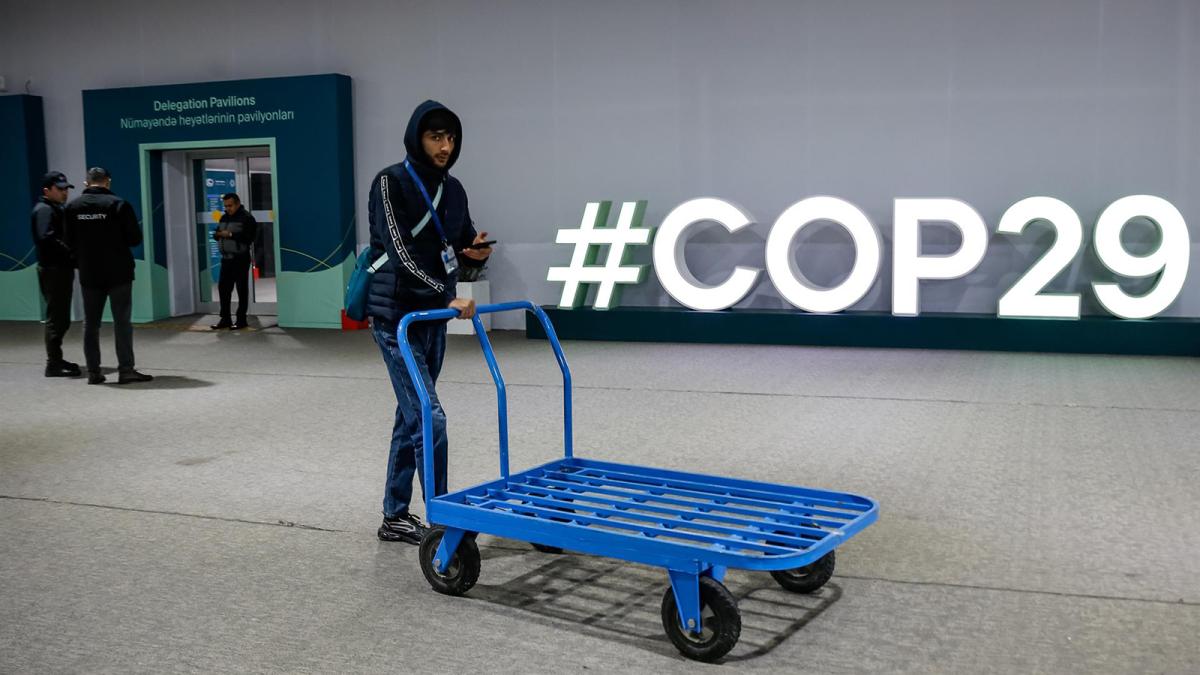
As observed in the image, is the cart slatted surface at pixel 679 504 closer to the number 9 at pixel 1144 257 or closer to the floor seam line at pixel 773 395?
the floor seam line at pixel 773 395

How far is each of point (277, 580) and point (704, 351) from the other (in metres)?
6.98

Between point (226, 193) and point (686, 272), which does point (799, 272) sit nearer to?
point (686, 272)

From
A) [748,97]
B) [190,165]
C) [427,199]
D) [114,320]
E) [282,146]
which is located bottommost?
[114,320]

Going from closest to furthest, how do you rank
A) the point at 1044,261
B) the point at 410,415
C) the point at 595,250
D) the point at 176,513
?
the point at 410,415
the point at 176,513
the point at 1044,261
the point at 595,250

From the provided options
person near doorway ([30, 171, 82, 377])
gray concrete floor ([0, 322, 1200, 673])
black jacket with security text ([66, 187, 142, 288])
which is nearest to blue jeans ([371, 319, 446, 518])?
gray concrete floor ([0, 322, 1200, 673])

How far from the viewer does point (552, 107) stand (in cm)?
1231

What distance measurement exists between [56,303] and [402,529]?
19.7ft

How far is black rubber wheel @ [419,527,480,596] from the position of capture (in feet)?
12.3

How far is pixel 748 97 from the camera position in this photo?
11594 millimetres

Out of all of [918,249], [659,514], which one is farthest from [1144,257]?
[659,514]

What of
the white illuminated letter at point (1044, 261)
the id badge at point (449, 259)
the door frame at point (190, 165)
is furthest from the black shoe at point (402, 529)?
the door frame at point (190, 165)

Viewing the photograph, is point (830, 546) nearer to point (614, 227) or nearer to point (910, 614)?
point (910, 614)

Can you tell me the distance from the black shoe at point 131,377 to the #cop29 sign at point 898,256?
4.32m

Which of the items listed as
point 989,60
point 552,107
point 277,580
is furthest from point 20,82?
point 277,580
